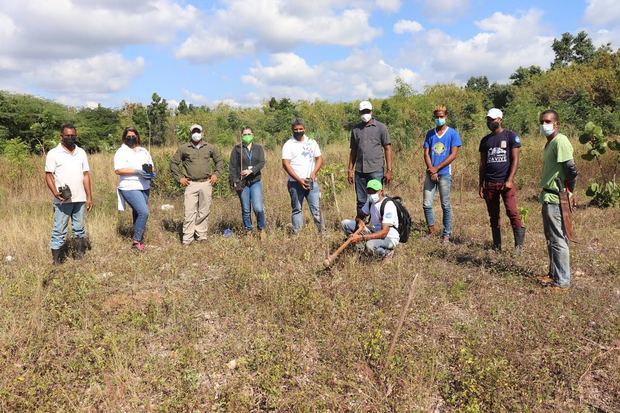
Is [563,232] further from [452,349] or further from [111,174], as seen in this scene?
[111,174]

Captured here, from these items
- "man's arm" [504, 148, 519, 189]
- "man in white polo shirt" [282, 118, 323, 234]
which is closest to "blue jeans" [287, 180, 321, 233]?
"man in white polo shirt" [282, 118, 323, 234]

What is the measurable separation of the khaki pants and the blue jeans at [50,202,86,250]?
1.31 meters

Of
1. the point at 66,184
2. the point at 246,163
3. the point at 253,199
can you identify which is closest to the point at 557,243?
the point at 253,199

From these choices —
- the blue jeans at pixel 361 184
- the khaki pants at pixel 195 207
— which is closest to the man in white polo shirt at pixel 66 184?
the khaki pants at pixel 195 207

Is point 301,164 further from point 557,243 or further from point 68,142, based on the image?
point 557,243

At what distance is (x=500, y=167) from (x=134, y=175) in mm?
4666

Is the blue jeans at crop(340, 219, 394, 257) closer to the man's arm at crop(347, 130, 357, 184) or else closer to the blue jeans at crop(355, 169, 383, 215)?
the blue jeans at crop(355, 169, 383, 215)

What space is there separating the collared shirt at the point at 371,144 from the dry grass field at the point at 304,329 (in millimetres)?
1115

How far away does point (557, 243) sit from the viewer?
421 cm

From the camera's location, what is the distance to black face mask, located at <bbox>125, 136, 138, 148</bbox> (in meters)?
5.80

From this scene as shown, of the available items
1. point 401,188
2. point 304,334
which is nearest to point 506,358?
point 304,334

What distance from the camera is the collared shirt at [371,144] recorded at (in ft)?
18.4

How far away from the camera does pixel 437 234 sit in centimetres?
636

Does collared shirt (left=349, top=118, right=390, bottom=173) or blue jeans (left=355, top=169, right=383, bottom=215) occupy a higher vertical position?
collared shirt (left=349, top=118, right=390, bottom=173)
